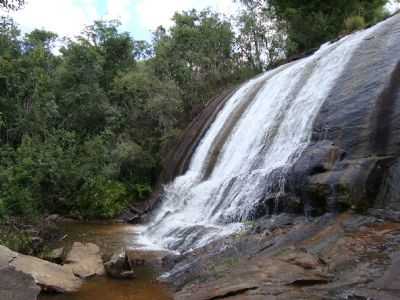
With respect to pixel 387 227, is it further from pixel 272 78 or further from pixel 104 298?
pixel 272 78

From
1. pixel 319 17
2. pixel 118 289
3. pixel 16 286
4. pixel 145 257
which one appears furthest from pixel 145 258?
pixel 319 17

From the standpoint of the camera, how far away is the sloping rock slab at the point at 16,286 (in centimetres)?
663

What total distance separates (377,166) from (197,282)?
4388mm

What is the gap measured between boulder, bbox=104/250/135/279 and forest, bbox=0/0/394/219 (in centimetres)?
878

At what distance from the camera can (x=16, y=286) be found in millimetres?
6867

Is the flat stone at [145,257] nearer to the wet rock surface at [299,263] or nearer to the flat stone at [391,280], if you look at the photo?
the wet rock surface at [299,263]

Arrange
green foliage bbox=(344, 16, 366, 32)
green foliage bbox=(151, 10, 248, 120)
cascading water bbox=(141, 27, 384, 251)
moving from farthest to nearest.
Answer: green foliage bbox=(151, 10, 248, 120), green foliage bbox=(344, 16, 366, 32), cascading water bbox=(141, 27, 384, 251)

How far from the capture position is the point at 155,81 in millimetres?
24844

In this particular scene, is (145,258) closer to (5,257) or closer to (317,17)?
(5,257)

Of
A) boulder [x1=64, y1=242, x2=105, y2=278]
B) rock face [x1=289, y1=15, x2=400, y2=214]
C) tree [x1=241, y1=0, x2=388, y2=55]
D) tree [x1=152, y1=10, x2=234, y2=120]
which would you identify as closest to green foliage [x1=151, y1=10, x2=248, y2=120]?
tree [x1=152, y1=10, x2=234, y2=120]

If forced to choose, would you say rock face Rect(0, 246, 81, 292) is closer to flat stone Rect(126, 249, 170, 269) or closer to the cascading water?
flat stone Rect(126, 249, 170, 269)

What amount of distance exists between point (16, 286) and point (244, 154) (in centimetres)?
926

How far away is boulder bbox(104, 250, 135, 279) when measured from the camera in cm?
966

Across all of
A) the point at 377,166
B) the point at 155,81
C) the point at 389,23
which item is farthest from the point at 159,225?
the point at 155,81
